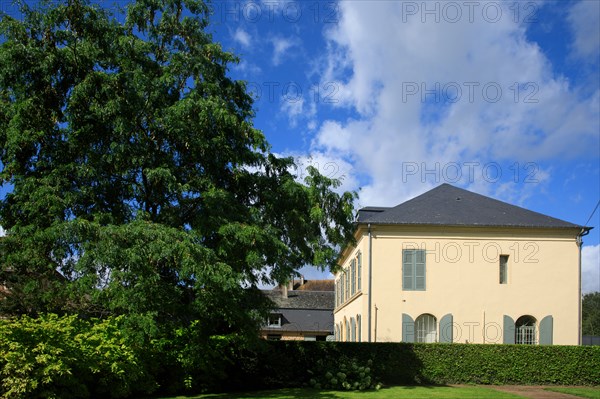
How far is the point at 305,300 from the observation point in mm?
53531

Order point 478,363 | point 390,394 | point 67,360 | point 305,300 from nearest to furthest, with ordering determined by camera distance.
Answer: point 67,360 → point 390,394 → point 478,363 → point 305,300

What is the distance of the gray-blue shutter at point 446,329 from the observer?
26.0 m

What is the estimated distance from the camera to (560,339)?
26234 mm

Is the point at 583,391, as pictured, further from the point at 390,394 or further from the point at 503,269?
the point at 503,269

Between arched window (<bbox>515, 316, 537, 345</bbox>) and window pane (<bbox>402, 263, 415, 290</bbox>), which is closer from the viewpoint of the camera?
arched window (<bbox>515, 316, 537, 345</bbox>)

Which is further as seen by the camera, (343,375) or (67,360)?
(343,375)

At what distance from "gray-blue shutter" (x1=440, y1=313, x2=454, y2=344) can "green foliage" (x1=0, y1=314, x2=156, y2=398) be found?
48.4ft

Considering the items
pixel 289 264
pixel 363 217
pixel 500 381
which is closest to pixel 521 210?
pixel 363 217

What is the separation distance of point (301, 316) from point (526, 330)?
26.5 meters

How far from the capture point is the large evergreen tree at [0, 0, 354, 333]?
44.0 feet

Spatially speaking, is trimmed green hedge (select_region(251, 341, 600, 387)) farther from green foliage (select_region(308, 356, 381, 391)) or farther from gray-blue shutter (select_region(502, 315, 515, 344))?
gray-blue shutter (select_region(502, 315, 515, 344))

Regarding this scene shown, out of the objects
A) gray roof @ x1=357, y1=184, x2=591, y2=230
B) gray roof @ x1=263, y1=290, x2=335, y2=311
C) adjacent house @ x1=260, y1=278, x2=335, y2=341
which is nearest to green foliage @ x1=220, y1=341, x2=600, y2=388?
gray roof @ x1=357, y1=184, x2=591, y2=230

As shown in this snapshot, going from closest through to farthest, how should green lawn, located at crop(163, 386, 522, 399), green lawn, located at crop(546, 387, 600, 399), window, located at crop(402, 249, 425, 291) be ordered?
green lawn, located at crop(163, 386, 522, 399) → green lawn, located at crop(546, 387, 600, 399) → window, located at crop(402, 249, 425, 291)

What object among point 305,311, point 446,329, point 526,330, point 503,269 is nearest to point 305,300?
point 305,311
